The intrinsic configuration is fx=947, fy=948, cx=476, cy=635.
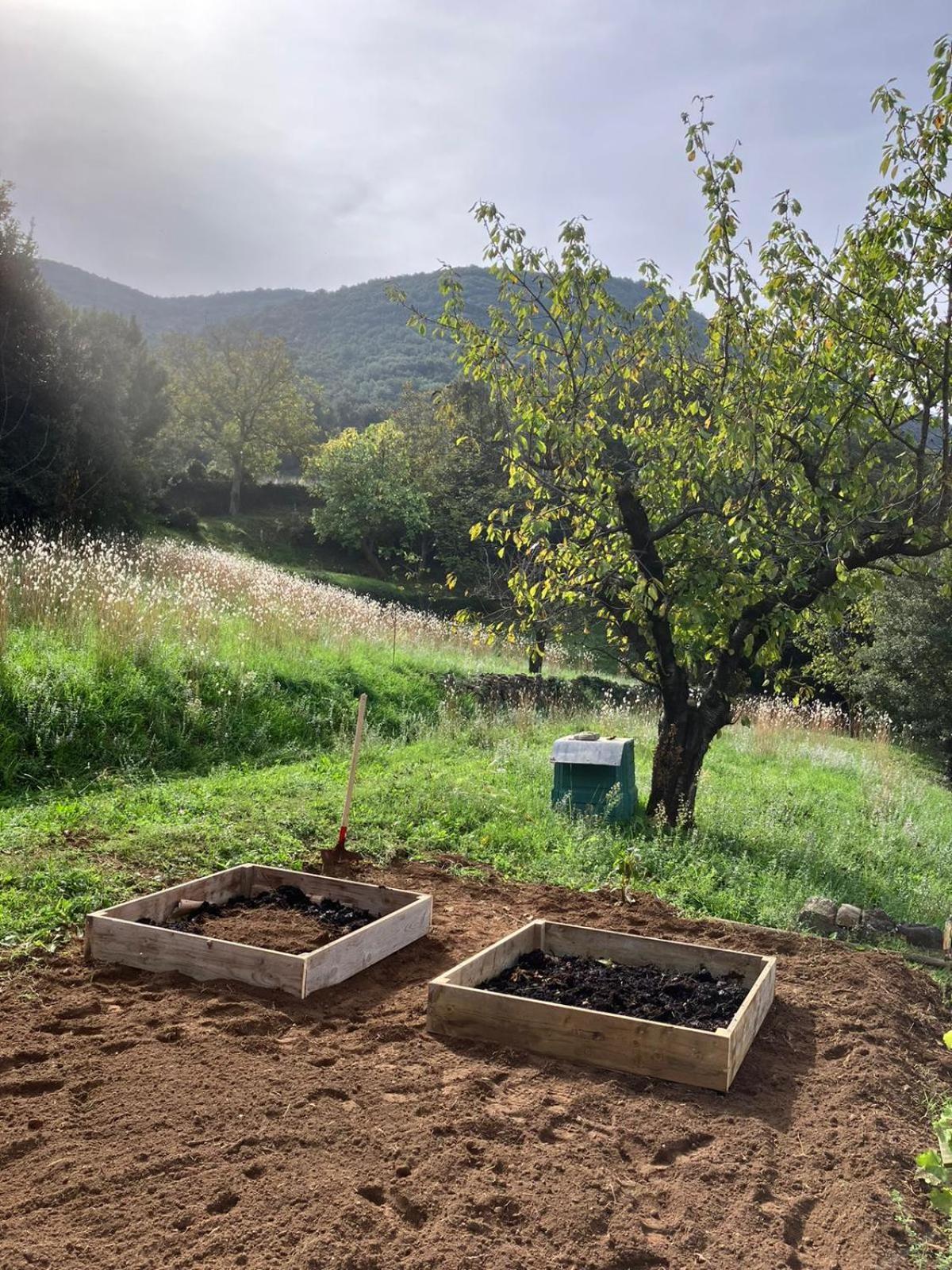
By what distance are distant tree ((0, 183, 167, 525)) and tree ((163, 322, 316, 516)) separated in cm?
1752

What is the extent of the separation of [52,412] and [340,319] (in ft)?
272

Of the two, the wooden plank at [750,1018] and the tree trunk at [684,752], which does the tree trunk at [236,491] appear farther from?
the wooden plank at [750,1018]

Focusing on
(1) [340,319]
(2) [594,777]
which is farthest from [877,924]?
(1) [340,319]

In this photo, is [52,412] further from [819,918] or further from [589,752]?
[819,918]

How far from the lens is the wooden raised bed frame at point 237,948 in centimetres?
413

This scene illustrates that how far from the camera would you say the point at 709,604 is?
23.7 feet

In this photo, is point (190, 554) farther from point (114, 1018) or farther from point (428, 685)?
point (114, 1018)

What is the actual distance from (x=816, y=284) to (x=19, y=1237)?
714 centimetres

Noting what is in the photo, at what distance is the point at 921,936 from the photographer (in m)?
5.78

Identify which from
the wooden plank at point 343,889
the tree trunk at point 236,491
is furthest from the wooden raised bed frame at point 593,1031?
the tree trunk at point 236,491

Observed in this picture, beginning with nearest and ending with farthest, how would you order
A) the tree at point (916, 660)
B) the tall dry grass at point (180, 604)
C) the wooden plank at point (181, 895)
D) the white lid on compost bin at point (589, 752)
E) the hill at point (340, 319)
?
the wooden plank at point (181, 895), the white lid on compost bin at point (589, 752), the tall dry grass at point (180, 604), the tree at point (916, 660), the hill at point (340, 319)

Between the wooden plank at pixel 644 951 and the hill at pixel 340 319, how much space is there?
6279 centimetres

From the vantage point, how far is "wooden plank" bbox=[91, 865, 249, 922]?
15.2 ft

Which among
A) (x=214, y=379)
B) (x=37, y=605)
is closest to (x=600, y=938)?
(x=37, y=605)
